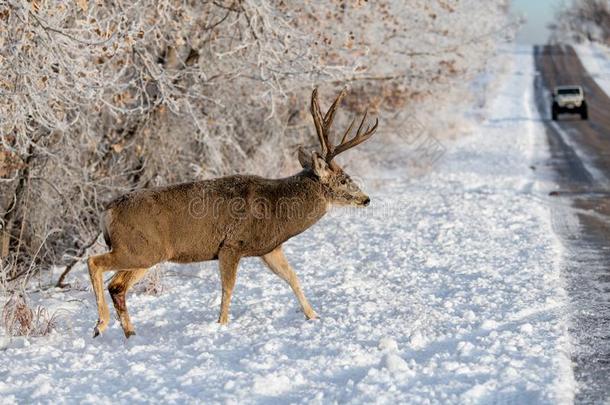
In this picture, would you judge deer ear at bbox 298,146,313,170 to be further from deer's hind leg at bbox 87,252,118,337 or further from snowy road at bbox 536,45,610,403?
snowy road at bbox 536,45,610,403

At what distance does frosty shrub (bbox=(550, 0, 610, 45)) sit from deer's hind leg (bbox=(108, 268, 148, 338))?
92685mm

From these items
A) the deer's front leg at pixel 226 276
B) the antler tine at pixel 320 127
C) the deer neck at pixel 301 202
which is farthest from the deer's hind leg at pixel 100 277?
the antler tine at pixel 320 127

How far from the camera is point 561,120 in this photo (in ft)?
126

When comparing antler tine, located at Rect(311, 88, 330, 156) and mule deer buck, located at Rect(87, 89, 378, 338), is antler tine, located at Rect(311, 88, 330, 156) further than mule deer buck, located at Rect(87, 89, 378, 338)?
Yes

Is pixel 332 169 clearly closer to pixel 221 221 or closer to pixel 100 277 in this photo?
pixel 221 221

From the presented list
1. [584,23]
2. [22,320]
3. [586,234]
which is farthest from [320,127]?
[584,23]

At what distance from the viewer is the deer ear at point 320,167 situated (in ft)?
25.8

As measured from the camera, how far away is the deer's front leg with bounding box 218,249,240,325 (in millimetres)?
7301

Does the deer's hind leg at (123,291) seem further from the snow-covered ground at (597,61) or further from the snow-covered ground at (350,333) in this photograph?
the snow-covered ground at (597,61)

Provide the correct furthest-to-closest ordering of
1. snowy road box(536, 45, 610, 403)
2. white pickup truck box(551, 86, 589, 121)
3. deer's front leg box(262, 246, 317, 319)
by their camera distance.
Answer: white pickup truck box(551, 86, 589, 121) → deer's front leg box(262, 246, 317, 319) → snowy road box(536, 45, 610, 403)

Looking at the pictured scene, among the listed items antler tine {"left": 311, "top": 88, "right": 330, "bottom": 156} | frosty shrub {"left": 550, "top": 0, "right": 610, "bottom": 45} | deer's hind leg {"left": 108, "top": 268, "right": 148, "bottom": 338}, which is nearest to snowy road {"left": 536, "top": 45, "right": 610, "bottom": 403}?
antler tine {"left": 311, "top": 88, "right": 330, "bottom": 156}

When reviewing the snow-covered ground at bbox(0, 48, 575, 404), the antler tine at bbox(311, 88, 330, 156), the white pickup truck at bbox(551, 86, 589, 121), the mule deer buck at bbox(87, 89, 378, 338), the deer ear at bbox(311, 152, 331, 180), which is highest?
the antler tine at bbox(311, 88, 330, 156)

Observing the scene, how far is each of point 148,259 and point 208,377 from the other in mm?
1764

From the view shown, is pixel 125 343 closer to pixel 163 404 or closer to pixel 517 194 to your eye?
pixel 163 404
